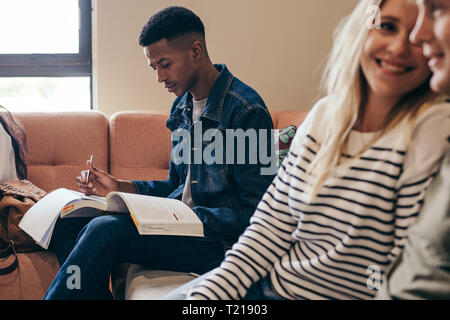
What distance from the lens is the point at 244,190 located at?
4.00 feet

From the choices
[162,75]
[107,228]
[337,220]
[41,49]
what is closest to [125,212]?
[107,228]

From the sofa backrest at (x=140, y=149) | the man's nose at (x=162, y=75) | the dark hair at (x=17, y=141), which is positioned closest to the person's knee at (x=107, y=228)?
the man's nose at (x=162, y=75)

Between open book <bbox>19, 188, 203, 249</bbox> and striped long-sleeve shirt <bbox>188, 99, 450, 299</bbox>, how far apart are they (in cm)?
31

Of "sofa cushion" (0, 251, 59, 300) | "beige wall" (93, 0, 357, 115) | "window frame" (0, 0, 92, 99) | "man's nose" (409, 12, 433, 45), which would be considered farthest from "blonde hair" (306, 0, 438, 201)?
"window frame" (0, 0, 92, 99)

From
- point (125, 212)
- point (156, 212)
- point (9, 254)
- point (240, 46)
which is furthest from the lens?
point (240, 46)

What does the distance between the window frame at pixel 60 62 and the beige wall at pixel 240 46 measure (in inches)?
3.8

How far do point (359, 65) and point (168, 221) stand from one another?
59 centimetres

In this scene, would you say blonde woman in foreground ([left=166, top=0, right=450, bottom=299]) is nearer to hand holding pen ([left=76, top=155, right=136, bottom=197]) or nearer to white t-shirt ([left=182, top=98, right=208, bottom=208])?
white t-shirt ([left=182, top=98, right=208, bottom=208])

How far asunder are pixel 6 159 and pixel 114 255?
83cm

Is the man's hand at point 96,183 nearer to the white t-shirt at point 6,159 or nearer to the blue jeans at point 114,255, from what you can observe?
the blue jeans at point 114,255

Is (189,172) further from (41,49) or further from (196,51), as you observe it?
(41,49)

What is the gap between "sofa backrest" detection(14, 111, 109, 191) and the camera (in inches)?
79.1
